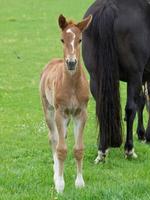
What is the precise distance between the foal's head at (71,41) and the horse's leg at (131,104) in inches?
77.4

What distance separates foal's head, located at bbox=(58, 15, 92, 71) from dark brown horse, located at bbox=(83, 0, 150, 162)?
1643mm

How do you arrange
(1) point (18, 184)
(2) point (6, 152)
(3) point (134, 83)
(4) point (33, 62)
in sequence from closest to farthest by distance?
1. (1) point (18, 184)
2. (3) point (134, 83)
3. (2) point (6, 152)
4. (4) point (33, 62)

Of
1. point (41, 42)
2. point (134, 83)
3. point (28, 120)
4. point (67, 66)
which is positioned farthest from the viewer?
point (41, 42)

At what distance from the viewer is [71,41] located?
5605mm

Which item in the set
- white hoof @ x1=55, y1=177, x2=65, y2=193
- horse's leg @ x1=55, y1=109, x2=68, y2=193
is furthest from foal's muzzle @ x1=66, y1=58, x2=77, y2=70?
white hoof @ x1=55, y1=177, x2=65, y2=193

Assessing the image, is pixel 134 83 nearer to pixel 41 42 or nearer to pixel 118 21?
pixel 118 21

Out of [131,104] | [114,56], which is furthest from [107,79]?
[131,104]

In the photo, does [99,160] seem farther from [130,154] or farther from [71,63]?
[71,63]

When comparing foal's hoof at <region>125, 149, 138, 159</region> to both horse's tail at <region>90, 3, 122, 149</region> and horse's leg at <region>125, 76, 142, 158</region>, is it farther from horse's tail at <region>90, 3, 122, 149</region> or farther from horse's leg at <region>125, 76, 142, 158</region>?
horse's tail at <region>90, 3, 122, 149</region>

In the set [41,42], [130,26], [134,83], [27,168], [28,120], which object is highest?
[130,26]

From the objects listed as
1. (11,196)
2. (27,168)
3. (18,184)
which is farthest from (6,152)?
(11,196)

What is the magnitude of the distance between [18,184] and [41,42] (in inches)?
655

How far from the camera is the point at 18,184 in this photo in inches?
247

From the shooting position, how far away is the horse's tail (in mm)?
7285
